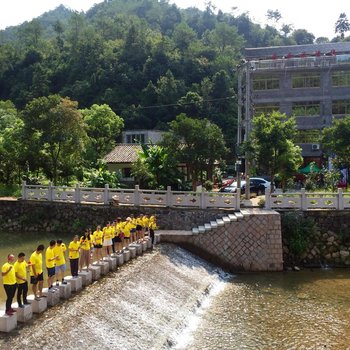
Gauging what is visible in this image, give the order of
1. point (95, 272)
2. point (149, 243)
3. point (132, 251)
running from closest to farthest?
point (95, 272) → point (132, 251) → point (149, 243)

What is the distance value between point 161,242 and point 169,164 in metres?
9.68

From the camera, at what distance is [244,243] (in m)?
23.0

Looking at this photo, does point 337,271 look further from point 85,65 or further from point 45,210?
point 85,65

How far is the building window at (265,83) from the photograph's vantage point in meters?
46.1

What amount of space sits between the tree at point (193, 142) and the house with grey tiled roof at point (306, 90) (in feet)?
47.5

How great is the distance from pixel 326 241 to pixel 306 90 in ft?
79.6

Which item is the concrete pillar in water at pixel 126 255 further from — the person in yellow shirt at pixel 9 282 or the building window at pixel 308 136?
the building window at pixel 308 136

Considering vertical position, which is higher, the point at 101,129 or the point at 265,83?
the point at 265,83

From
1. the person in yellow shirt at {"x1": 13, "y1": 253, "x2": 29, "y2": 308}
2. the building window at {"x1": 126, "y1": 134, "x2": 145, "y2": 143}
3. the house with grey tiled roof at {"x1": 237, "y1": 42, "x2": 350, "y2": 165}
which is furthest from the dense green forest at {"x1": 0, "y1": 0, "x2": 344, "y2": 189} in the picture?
the person in yellow shirt at {"x1": 13, "y1": 253, "x2": 29, "y2": 308}

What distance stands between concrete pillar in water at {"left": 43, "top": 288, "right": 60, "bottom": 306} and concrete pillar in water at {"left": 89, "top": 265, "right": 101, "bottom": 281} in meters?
2.39

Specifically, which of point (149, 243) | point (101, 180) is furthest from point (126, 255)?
point (101, 180)

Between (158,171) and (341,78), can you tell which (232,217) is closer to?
(158,171)

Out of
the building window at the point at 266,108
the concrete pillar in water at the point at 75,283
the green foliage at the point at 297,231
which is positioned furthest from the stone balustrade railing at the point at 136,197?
the building window at the point at 266,108

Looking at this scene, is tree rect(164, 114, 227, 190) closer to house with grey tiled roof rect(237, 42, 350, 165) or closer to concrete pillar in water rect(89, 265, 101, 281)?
house with grey tiled roof rect(237, 42, 350, 165)
